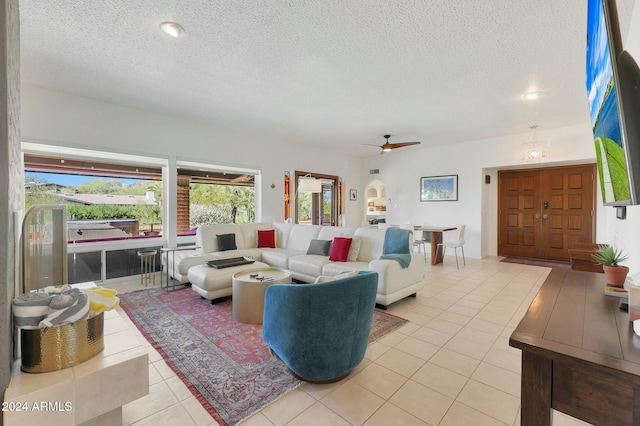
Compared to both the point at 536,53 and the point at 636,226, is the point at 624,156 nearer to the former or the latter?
the point at 636,226

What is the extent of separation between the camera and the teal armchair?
1732 mm

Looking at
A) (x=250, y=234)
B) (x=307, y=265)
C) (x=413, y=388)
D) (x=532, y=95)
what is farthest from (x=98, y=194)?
(x=532, y=95)

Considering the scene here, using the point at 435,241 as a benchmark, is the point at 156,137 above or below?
above

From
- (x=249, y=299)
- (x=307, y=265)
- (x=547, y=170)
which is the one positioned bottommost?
(x=249, y=299)

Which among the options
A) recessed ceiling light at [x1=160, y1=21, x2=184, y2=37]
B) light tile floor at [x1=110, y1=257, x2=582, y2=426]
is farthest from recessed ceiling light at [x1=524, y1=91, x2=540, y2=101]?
recessed ceiling light at [x1=160, y1=21, x2=184, y2=37]

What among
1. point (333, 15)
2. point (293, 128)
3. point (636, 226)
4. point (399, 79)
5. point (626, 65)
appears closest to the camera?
point (626, 65)

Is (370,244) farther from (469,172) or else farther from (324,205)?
(324,205)

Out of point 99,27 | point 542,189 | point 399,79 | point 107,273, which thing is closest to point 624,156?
point 399,79

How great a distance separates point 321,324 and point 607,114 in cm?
166

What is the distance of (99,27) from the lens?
242cm

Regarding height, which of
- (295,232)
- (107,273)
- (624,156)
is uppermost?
(624,156)

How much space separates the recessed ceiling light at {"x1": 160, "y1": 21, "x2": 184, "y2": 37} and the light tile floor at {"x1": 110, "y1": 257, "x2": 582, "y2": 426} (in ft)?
9.09

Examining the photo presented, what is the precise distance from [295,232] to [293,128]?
2.09 m

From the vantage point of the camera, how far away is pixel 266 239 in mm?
5141
